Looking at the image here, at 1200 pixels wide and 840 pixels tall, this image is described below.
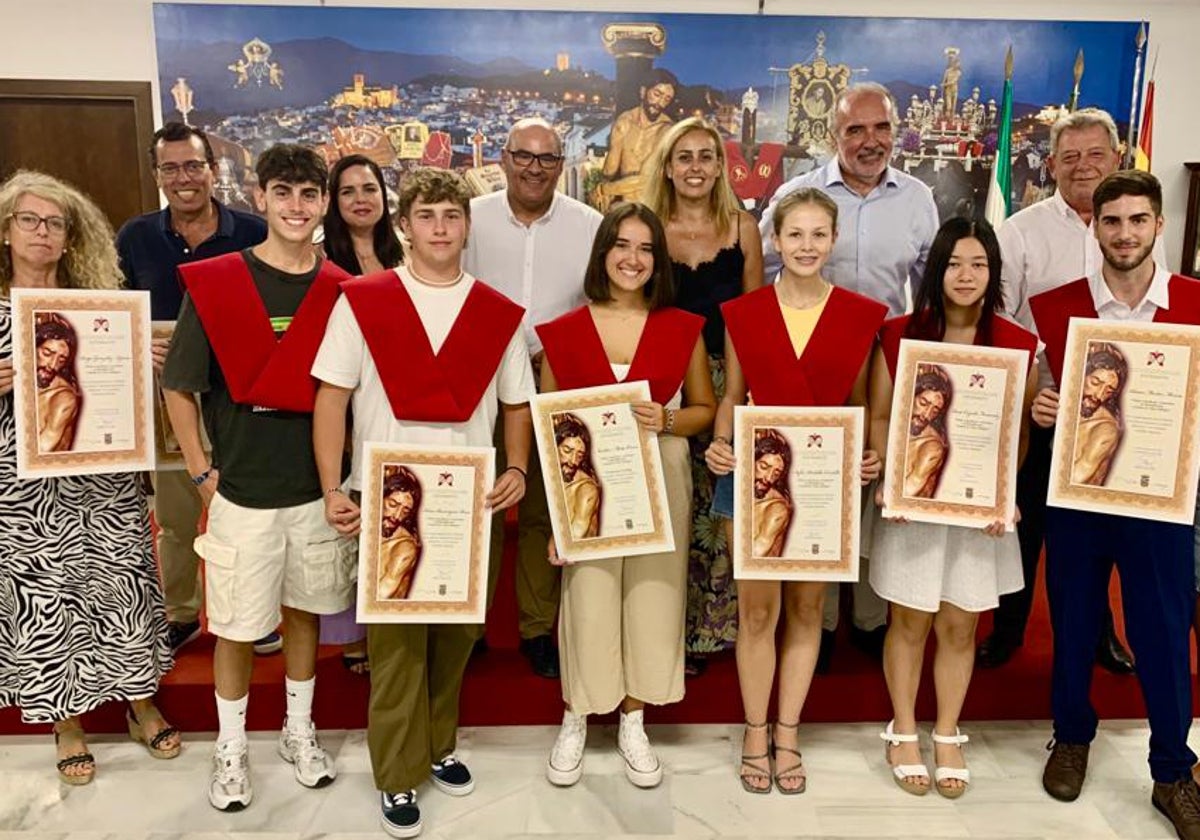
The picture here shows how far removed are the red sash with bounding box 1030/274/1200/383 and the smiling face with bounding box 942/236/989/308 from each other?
221 millimetres

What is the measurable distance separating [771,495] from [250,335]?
4.32ft

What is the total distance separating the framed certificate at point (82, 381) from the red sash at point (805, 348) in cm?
149

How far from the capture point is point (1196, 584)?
2.33m

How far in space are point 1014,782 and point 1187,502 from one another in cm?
97

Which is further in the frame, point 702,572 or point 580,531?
point 702,572

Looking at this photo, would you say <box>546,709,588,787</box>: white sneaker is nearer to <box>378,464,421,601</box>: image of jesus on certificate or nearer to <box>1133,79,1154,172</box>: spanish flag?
<box>378,464,421,601</box>: image of jesus on certificate

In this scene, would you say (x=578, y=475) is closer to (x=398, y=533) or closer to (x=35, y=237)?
(x=398, y=533)

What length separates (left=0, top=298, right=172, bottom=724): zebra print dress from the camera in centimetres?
221

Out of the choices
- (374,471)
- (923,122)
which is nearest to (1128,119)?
(923,122)

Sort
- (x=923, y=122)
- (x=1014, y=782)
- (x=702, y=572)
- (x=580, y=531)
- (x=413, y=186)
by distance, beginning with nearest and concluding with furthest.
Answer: (x=413, y=186) → (x=580, y=531) → (x=1014, y=782) → (x=702, y=572) → (x=923, y=122)

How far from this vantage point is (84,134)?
5.31m

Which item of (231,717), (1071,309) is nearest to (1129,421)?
(1071,309)

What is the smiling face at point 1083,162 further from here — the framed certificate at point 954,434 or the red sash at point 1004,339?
the framed certificate at point 954,434

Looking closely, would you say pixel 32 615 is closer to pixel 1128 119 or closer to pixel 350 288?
pixel 350 288
